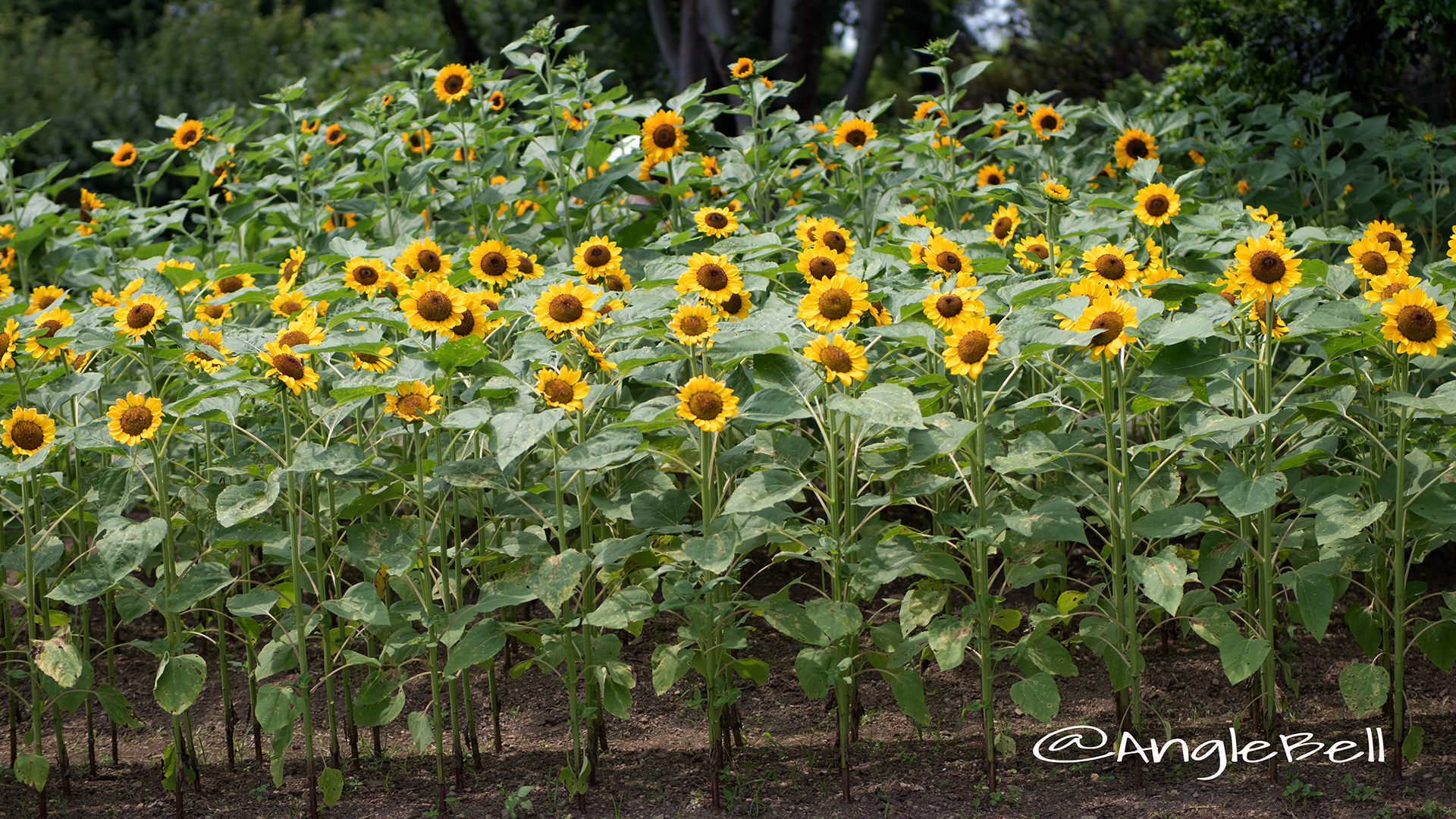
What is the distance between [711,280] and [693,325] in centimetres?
20

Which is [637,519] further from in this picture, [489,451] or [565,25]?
[565,25]

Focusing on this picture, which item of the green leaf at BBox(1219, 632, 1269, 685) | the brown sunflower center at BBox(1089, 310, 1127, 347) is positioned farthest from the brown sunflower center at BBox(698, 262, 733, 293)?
the green leaf at BBox(1219, 632, 1269, 685)

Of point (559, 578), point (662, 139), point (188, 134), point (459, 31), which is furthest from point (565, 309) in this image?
point (459, 31)

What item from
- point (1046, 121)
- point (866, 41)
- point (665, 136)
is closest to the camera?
point (665, 136)

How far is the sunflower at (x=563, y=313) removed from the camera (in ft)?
8.60

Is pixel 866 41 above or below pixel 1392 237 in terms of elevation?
above

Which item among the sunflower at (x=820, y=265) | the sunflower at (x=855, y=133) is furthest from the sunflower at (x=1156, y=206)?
the sunflower at (x=855, y=133)

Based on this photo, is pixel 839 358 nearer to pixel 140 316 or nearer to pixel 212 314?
pixel 140 316

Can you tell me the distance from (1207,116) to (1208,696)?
2.72m

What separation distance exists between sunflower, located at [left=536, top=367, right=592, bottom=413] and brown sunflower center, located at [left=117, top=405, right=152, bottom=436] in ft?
2.87

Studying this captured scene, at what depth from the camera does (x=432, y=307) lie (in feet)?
8.71

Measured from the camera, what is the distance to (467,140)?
456 cm

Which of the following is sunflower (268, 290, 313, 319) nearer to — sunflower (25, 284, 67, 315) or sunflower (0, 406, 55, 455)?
sunflower (0, 406, 55, 455)

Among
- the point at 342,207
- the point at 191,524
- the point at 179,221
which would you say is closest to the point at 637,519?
Result: the point at 191,524
